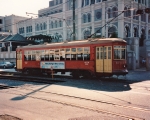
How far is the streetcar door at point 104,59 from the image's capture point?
16.5 m

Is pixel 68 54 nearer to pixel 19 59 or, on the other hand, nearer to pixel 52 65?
pixel 52 65

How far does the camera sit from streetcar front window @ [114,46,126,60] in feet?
54.6

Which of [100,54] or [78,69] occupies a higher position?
[100,54]

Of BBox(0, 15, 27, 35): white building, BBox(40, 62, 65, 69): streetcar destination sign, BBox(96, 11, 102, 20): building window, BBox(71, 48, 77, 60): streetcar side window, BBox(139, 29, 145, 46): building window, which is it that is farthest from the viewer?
BBox(0, 15, 27, 35): white building

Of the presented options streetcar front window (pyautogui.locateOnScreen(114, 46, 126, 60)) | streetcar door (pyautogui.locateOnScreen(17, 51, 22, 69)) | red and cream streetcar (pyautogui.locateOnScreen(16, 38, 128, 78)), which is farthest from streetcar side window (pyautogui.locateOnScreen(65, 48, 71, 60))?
streetcar door (pyautogui.locateOnScreen(17, 51, 22, 69))

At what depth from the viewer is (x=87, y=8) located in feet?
158

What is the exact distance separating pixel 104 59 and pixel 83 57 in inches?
83.0

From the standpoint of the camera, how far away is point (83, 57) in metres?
18.1

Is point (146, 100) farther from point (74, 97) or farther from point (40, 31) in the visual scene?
point (40, 31)

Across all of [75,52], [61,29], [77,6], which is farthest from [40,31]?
[75,52]

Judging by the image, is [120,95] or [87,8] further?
[87,8]

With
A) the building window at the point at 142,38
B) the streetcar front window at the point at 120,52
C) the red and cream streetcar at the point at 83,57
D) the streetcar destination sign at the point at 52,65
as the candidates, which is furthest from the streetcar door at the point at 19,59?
the building window at the point at 142,38

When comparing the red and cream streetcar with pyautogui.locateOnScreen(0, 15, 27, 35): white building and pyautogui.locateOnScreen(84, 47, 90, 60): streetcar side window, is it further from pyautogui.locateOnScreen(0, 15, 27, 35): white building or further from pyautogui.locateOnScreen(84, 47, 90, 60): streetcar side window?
pyautogui.locateOnScreen(0, 15, 27, 35): white building

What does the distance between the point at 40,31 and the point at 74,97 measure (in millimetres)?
51495
